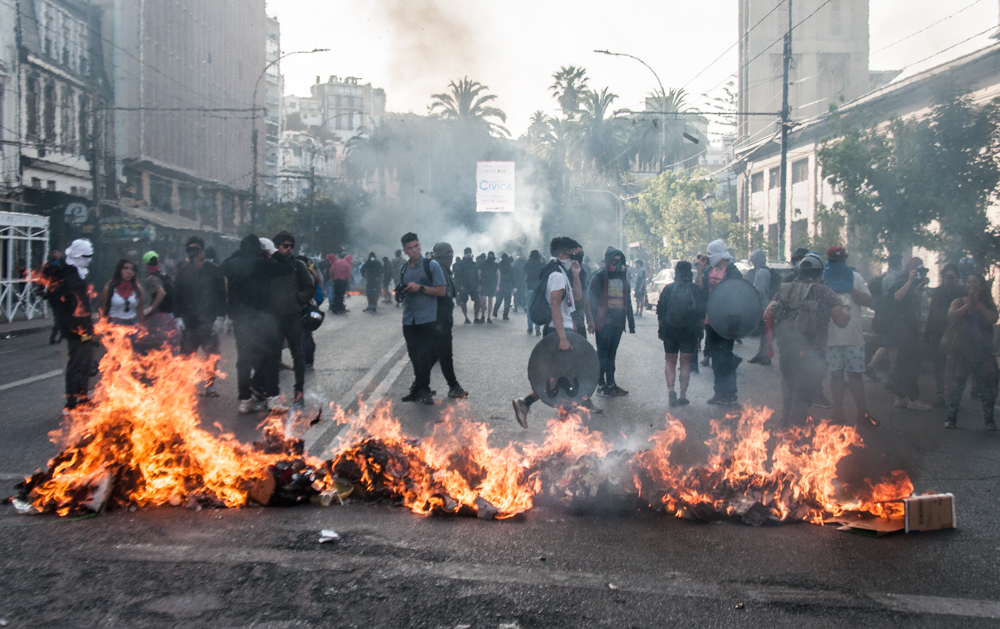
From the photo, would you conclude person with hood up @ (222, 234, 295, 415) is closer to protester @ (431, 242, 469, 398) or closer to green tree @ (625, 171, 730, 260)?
protester @ (431, 242, 469, 398)

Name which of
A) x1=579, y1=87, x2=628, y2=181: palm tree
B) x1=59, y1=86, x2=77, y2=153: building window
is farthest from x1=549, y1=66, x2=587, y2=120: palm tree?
x1=59, y1=86, x2=77, y2=153: building window

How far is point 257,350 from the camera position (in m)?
7.79

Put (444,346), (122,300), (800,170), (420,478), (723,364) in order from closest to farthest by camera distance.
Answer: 1. (420,478)
2. (122,300)
3. (723,364)
4. (444,346)
5. (800,170)

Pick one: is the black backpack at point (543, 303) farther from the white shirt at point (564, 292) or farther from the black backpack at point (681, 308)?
the black backpack at point (681, 308)

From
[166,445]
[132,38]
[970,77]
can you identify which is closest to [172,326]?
[166,445]

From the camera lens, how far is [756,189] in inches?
1677

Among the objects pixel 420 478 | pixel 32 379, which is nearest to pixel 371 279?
pixel 32 379

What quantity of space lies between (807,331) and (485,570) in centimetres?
409

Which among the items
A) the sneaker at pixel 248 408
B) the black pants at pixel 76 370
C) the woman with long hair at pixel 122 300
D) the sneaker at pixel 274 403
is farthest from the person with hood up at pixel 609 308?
the black pants at pixel 76 370

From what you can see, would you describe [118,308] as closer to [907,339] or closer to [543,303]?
[543,303]

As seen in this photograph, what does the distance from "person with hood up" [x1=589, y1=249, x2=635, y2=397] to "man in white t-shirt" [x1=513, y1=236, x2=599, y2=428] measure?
689mm

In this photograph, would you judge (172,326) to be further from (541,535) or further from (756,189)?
(756,189)

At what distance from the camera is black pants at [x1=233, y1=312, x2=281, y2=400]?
7.77m

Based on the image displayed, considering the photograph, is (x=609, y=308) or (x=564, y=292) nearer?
(x=564, y=292)
